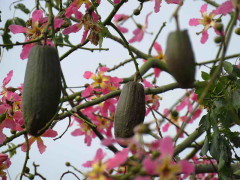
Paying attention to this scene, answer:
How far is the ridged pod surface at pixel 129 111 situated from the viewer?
771mm

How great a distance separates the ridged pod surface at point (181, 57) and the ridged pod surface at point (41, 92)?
0.23 meters

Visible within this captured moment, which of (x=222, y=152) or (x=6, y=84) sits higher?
(x=6, y=84)

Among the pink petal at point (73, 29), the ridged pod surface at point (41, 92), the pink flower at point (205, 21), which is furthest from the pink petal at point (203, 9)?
the ridged pod surface at point (41, 92)

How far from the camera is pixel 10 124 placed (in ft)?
3.57

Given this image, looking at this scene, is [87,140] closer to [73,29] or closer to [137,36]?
[137,36]

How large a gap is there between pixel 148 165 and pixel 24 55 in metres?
0.59

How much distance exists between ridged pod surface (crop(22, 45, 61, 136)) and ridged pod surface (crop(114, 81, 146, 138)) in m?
0.17

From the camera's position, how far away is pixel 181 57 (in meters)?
0.49

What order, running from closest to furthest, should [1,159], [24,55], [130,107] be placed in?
1. [130,107]
2. [24,55]
3. [1,159]

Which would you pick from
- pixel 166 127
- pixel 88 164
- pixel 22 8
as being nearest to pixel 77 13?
pixel 88 164

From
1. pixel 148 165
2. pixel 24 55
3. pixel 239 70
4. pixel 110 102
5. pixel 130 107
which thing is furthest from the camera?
pixel 110 102

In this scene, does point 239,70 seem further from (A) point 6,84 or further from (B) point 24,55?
(A) point 6,84

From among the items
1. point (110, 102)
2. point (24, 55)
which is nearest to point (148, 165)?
point (24, 55)

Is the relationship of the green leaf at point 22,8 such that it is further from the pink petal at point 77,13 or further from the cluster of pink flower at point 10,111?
the pink petal at point 77,13
